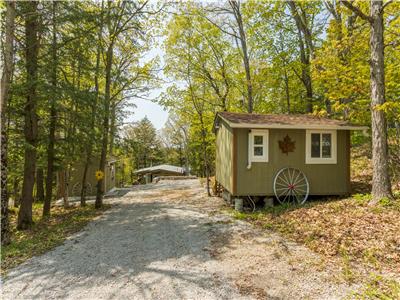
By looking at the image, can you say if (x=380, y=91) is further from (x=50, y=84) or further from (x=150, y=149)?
(x=150, y=149)

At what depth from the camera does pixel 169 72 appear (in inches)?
603

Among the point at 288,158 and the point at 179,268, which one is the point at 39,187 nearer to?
the point at 288,158

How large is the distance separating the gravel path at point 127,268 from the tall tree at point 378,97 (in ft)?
15.4

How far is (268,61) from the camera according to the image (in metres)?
16.4

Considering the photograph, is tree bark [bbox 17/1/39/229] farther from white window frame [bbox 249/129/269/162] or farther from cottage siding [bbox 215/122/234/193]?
white window frame [bbox 249/129/269/162]

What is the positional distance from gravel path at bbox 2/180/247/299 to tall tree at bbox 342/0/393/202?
4.69m

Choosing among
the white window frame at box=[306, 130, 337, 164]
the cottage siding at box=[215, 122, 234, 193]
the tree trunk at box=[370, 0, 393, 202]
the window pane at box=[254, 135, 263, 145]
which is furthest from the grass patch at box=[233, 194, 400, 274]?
the window pane at box=[254, 135, 263, 145]

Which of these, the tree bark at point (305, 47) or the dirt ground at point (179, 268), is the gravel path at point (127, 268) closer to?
the dirt ground at point (179, 268)

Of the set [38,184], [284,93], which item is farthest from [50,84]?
[284,93]

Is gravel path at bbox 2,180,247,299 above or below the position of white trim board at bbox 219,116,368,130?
below

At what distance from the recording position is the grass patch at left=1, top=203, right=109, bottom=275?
5.06 m

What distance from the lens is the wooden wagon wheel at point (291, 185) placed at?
338 inches

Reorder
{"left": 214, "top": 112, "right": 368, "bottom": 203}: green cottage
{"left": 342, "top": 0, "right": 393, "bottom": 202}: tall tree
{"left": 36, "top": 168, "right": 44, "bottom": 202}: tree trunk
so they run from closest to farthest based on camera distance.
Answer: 1. {"left": 342, "top": 0, "right": 393, "bottom": 202}: tall tree
2. {"left": 214, "top": 112, "right": 368, "bottom": 203}: green cottage
3. {"left": 36, "top": 168, "right": 44, "bottom": 202}: tree trunk

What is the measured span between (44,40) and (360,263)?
9624 mm
